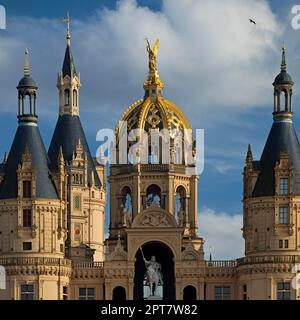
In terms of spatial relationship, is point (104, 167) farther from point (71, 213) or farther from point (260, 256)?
point (260, 256)

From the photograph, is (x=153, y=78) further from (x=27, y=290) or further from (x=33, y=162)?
(x=27, y=290)

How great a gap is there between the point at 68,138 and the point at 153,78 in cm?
947

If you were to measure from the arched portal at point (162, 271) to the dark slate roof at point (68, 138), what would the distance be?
11.1 metres

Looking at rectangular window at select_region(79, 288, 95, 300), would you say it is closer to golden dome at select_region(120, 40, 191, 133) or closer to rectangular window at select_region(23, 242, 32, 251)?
rectangular window at select_region(23, 242, 32, 251)

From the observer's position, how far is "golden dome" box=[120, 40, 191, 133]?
15738cm

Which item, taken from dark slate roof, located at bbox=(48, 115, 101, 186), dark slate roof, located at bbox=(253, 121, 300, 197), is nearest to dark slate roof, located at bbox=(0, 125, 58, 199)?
dark slate roof, located at bbox=(48, 115, 101, 186)

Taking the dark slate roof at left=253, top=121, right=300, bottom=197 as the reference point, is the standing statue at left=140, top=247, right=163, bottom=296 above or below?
below

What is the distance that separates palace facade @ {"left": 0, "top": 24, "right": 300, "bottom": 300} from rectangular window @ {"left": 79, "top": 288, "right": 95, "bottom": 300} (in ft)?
0.28

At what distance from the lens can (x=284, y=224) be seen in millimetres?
147125

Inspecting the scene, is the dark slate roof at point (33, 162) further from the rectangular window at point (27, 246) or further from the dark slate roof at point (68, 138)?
the dark slate roof at point (68, 138)

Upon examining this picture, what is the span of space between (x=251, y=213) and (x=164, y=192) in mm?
11265

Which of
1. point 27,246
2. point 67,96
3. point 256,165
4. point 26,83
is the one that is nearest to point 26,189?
point 27,246

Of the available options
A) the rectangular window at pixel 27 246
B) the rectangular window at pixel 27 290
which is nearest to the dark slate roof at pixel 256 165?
the rectangular window at pixel 27 246
